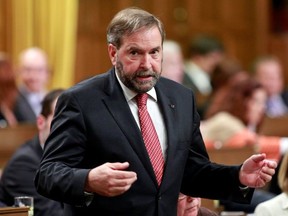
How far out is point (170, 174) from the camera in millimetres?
3342

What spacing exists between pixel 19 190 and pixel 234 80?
3.66 meters

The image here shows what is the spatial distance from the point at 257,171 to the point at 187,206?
62 cm

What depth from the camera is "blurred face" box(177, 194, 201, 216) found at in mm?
3803

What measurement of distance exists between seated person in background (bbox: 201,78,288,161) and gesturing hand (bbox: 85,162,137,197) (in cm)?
371

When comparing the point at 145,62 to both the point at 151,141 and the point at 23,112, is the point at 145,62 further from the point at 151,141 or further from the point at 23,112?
the point at 23,112

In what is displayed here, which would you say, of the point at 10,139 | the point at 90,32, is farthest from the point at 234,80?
the point at 90,32

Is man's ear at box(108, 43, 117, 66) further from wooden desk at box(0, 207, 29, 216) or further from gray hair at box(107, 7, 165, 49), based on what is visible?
wooden desk at box(0, 207, 29, 216)

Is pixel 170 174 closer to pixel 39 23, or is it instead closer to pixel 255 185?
pixel 255 185

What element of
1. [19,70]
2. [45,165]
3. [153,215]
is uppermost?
[45,165]

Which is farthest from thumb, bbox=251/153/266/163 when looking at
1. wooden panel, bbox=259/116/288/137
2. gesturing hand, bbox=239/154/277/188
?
wooden panel, bbox=259/116/288/137

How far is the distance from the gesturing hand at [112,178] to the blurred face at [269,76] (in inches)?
274

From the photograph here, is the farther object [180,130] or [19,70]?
[19,70]

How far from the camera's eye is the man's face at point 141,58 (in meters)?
3.22

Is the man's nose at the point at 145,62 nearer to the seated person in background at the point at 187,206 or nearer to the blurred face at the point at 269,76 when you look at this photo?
the seated person in background at the point at 187,206
